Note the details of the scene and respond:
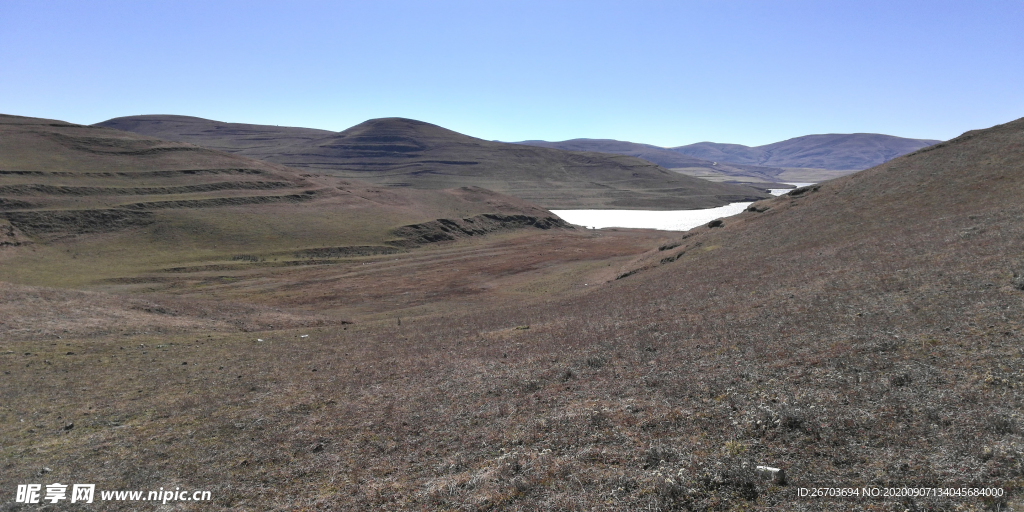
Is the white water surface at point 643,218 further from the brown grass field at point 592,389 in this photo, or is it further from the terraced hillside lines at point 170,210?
the brown grass field at point 592,389

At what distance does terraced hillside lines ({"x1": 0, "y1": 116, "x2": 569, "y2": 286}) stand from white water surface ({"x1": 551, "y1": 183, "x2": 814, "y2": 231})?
31257mm

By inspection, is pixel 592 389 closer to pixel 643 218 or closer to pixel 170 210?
pixel 170 210

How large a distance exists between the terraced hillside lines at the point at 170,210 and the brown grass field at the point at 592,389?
42235 millimetres

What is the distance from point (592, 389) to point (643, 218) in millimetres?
154763

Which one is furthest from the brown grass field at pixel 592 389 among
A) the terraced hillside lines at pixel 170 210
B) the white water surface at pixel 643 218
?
the white water surface at pixel 643 218

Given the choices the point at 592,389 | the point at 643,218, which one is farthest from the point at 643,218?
the point at 592,389

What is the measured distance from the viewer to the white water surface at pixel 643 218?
144550mm

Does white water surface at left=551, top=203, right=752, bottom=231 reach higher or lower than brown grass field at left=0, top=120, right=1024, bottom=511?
higher

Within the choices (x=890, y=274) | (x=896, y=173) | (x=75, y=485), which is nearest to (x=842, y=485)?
(x=75, y=485)

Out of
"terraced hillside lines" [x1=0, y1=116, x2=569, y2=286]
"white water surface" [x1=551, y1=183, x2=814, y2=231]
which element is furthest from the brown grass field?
"white water surface" [x1=551, y1=183, x2=814, y2=231]

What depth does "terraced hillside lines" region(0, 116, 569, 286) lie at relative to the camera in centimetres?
6919

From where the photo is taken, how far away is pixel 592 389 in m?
14.9

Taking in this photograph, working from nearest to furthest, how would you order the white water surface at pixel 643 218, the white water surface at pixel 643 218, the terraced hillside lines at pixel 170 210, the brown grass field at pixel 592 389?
the brown grass field at pixel 592 389 → the terraced hillside lines at pixel 170 210 → the white water surface at pixel 643 218 → the white water surface at pixel 643 218

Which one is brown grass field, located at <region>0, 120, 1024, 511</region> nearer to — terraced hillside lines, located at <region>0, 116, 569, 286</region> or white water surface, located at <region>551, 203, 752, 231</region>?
terraced hillside lines, located at <region>0, 116, 569, 286</region>
